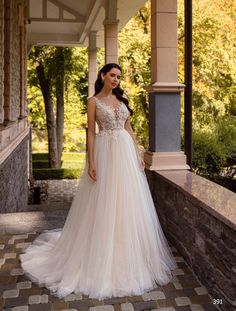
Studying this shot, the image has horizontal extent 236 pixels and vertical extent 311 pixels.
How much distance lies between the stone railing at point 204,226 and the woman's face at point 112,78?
1014 millimetres

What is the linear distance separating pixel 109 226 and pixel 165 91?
A: 5.62ft

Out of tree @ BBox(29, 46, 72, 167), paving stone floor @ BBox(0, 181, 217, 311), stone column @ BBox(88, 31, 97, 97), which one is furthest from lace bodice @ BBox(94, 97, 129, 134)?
tree @ BBox(29, 46, 72, 167)

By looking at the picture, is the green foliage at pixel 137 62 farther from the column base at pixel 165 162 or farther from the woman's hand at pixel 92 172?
the woman's hand at pixel 92 172

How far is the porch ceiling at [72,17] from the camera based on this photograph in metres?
8.94

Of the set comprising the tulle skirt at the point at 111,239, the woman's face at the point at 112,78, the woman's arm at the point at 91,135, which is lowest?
the tulle skirt at the point at 111,239

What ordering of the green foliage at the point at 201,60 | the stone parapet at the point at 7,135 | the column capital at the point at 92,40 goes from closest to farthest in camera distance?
the stone parapet at the point at 7,135, the column capital at the point at 92,40, the green foliage at the point at 201,60

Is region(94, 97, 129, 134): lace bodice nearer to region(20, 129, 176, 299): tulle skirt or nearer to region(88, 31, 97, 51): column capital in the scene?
region(20, 129, 176, 299): tulle skirt

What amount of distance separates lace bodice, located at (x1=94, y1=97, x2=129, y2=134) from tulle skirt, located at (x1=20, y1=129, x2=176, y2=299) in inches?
1.9

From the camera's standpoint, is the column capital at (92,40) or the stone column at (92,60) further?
the stone column at (92,60)

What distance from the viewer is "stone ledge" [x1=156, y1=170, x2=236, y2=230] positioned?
248 centimetres

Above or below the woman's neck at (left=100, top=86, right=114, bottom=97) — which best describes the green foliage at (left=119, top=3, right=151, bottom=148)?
above

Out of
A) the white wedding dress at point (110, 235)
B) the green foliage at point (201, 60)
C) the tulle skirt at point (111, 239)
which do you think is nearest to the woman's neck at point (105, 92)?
the white wedding dress at point (110, 235)

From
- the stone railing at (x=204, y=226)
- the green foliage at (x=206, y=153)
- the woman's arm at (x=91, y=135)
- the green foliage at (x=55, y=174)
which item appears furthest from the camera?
the green foliage at (x=55, y=174)

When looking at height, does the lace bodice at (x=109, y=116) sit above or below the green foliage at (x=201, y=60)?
below
